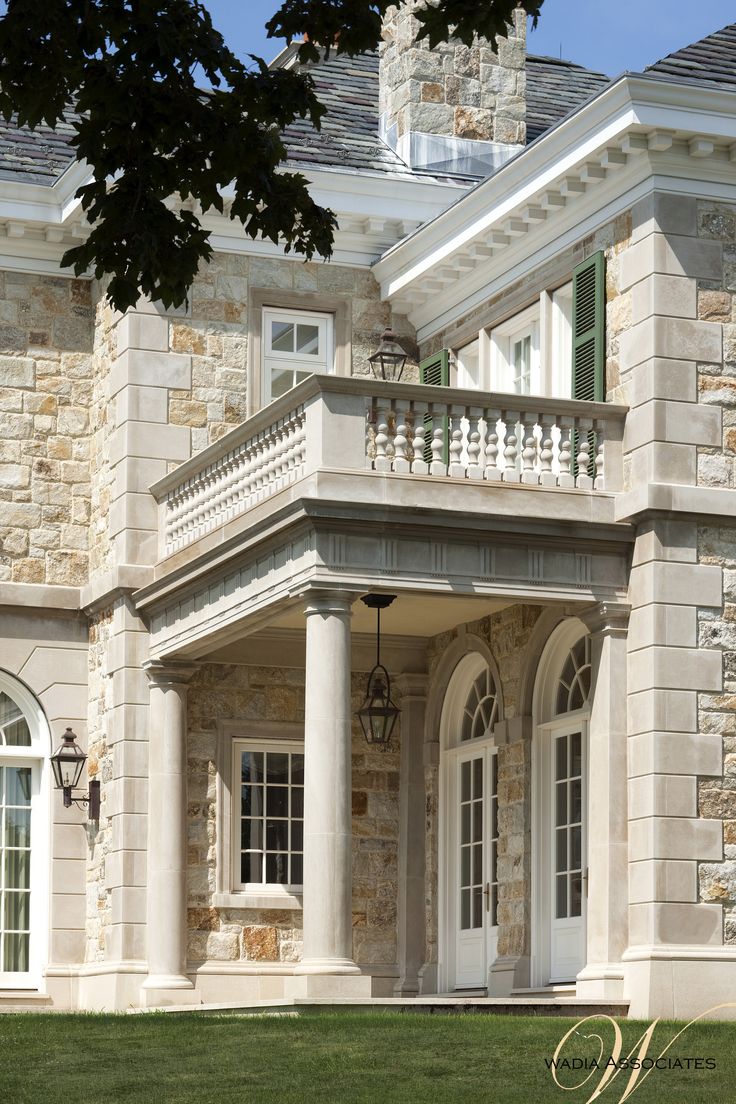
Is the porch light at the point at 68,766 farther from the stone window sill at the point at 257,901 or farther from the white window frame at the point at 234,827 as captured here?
the stone window sill at the point at 257,901

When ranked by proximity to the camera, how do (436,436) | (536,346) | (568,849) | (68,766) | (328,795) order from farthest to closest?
(68,766) < (536,346) < (568,849) < (436,436) < (328,795)

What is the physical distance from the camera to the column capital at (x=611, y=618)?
16562 millimetres

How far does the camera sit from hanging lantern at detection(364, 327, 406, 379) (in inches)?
723

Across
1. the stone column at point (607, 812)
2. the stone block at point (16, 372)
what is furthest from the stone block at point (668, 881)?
the stone block at point (16, 372)

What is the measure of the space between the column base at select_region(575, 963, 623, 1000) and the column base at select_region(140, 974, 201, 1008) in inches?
171

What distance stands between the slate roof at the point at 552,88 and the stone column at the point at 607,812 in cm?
886

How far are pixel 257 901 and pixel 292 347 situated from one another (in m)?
5.37

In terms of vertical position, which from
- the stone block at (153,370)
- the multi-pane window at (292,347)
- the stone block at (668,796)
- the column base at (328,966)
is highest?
the multi-pane window at (292,347)

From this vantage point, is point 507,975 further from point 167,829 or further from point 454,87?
point 454,87

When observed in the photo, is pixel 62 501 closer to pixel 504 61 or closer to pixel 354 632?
pixel 354 632

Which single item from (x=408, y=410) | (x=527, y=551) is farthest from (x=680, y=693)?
(x=408, y=410)

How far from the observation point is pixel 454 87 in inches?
906

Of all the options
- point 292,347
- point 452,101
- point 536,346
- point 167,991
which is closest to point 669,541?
point 536,346

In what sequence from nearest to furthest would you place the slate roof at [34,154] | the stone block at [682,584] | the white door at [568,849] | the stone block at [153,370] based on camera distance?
the stone block at [682,584]
the white door at [568,849]
the stone block at [153,370]
the slate roof at [34,154]
